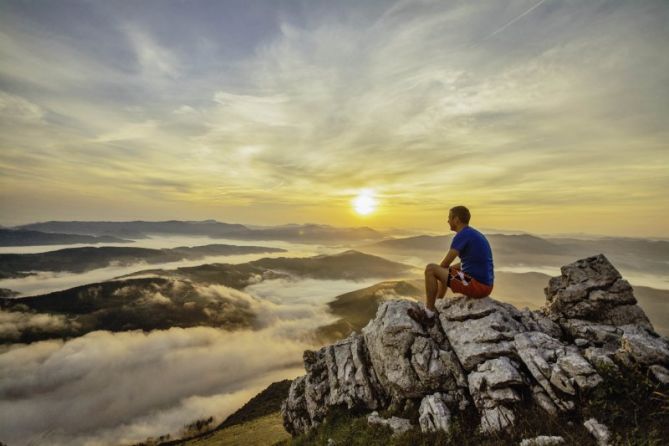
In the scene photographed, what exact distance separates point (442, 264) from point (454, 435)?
255 inches

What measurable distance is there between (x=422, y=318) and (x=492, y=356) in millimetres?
3740

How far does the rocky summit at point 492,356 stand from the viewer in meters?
11.0

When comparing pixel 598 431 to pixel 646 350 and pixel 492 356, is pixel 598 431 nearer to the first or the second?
pixel 646 350

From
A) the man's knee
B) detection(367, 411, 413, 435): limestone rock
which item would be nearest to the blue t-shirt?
the man's knee

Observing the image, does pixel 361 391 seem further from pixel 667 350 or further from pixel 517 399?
pixel 667 350

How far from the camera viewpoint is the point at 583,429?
9398 millimetres

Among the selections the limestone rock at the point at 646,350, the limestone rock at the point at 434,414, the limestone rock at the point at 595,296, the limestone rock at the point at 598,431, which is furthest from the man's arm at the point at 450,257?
the limestone rock at the point at 595,296

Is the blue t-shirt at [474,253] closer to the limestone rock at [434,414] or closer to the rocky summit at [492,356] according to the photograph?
the rocky summit at [492,356]

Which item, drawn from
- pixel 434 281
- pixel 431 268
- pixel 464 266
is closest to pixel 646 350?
pixel 464 266

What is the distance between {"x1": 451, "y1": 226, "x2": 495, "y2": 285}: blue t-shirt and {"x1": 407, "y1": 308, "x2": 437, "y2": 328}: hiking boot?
3453 millimetres

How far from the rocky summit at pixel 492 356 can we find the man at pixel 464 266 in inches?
68.6

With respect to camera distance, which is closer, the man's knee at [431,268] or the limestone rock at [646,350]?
the limestone rock at [646,350]

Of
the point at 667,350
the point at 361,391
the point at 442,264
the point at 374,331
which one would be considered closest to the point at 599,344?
the point at 667,350

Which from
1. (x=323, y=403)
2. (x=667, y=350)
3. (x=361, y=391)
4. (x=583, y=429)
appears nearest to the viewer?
(x=583, y=429)
